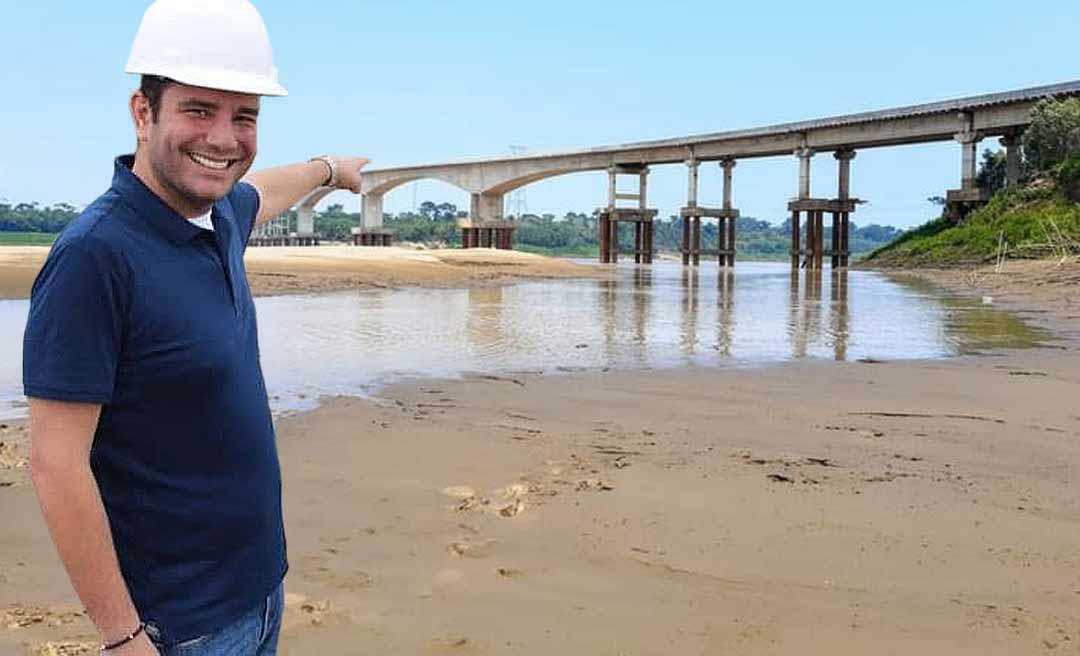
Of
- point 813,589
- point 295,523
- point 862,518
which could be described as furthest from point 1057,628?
point 295,523

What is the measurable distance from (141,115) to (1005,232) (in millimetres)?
35275

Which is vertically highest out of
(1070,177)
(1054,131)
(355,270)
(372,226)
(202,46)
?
(1054,131)

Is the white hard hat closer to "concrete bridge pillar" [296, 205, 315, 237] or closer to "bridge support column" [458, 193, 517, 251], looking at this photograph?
"bridge support column" [458, 193, 517, 251]

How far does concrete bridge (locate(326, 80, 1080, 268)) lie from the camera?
1559 inches

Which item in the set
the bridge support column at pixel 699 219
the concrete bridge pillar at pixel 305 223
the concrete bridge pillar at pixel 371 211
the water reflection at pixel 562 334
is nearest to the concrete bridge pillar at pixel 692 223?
the bridge support column at pixel 699 219

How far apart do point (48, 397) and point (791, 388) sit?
250 inches

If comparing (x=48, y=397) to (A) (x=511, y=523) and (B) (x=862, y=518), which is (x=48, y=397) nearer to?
(A) (x=511, y=523)

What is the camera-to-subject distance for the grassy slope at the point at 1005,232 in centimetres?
2886

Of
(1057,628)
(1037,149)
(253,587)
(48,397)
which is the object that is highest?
(1037,149)

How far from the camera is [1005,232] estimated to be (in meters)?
32.4

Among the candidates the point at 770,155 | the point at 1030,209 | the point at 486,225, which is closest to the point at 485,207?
the point at 486,225

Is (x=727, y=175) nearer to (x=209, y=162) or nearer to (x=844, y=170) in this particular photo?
(x=844, y=170)

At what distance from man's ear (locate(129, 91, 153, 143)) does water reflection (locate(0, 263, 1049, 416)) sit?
5.09m

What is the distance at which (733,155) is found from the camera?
5228 cm
